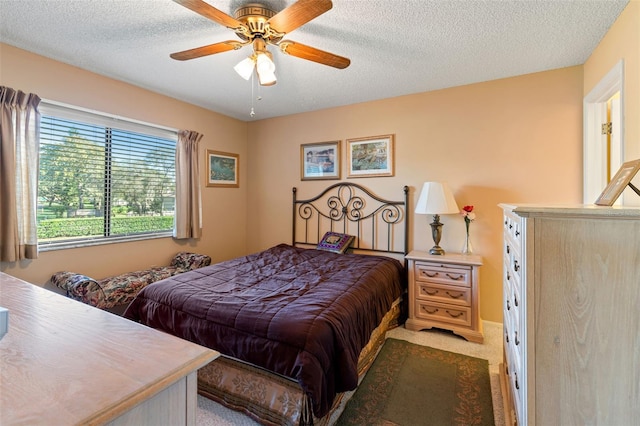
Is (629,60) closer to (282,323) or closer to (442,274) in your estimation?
(442,274)

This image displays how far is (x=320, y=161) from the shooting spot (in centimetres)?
385

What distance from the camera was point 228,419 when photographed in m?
1.69

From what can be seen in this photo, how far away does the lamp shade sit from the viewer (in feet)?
9.20

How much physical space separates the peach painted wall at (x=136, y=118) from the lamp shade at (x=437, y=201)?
8.91 ft

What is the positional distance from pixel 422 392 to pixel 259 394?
109 centimetres

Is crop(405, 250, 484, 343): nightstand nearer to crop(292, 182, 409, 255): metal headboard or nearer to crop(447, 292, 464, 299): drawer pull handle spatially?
crop(447, 292, 464, 299): drawer pull handle

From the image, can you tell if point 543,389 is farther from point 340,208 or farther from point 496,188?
point 340,208

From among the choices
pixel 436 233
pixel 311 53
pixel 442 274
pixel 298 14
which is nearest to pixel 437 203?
pixel 436 233

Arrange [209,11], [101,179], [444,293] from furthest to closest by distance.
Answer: [101,179], [444,293], [209,11]

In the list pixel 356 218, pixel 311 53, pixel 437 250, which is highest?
pixel 311 53

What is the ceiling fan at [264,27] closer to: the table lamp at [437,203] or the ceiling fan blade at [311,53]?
the ceiling fan blade at [311,53]

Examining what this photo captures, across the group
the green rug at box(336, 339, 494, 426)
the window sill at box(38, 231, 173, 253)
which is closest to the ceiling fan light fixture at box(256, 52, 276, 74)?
the green rug at box(336, 339, 494, 426)

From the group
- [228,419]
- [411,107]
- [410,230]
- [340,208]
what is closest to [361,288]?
[228,419]

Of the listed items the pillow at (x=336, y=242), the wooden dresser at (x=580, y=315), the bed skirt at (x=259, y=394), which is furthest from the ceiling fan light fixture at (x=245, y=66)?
the pillow at (x=336, y=242)
